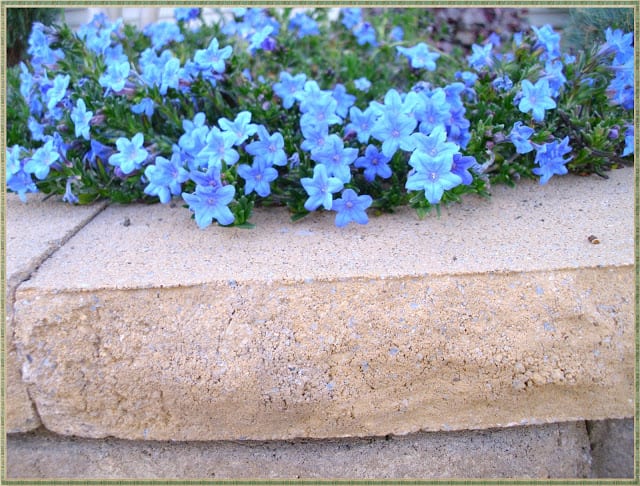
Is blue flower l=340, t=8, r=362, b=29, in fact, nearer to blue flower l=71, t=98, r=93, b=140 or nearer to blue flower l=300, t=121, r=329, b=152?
blue flower l=300, t=121, r=329, b=152

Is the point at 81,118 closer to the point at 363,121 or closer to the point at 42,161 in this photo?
the point at 42,161

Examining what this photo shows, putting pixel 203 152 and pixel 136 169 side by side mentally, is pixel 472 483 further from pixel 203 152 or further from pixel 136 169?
pixel 136 169

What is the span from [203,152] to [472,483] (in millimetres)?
→ 1116

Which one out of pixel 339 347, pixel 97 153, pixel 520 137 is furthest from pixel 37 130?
pixel 520 137

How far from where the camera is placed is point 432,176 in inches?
58.5

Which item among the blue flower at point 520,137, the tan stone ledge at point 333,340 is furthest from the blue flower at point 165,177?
the blue flower at point 520,137

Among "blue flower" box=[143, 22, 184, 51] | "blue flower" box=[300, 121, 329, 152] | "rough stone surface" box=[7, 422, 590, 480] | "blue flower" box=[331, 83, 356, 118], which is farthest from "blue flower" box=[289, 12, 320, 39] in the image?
"rough stone surface" box=[7, 422, 590, 480]

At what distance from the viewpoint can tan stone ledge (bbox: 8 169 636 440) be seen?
140 cm

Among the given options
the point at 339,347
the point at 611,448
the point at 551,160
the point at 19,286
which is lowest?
the point at 611,448

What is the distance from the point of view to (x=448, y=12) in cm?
378

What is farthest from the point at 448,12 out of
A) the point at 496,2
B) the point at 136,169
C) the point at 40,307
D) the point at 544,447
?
the point at 40,307

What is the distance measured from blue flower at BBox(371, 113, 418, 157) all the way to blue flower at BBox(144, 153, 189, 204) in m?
0.56

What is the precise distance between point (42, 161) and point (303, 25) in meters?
1.32

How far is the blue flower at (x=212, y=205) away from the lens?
154 centimetres
